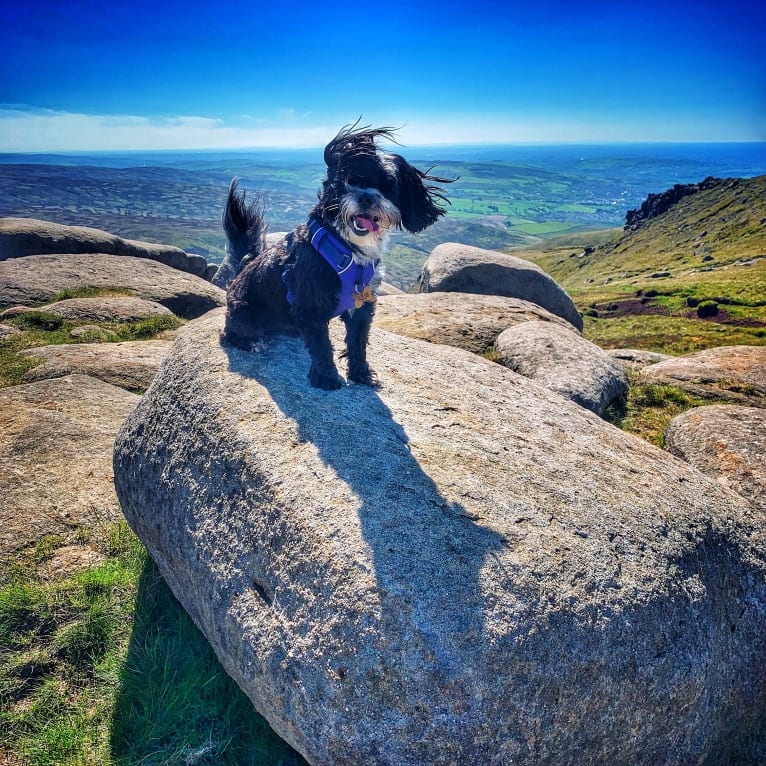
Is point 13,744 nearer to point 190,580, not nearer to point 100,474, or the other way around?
point 190,580

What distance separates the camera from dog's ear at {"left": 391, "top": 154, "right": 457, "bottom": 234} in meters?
5.72

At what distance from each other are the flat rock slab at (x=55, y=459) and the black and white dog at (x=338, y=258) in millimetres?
2550

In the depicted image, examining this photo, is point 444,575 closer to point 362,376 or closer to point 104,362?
point 362,376

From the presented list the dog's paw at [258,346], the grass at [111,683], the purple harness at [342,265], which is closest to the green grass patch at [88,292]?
the dog's paw at [258,346]

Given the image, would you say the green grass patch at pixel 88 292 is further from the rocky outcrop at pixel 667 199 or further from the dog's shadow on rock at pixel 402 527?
the rocky outcrop at pixel 667 199

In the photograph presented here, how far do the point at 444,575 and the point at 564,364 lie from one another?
7.00 meters

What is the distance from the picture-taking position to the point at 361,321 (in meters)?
6.37

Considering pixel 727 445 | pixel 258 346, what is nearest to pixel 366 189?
pixel 258 346

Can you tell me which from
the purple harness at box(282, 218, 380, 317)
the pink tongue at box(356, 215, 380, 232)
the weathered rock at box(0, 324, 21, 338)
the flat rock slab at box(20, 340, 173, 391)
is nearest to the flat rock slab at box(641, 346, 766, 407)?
the purple harness at box(282, 218, 380, 317)

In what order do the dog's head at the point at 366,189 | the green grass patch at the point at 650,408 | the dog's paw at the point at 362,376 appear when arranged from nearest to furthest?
the dog's head at the point at 366,189
the dog's paw at the point at 362,376
the green grass patch at the point at 650,408

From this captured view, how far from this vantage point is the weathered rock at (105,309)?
12.8 metres

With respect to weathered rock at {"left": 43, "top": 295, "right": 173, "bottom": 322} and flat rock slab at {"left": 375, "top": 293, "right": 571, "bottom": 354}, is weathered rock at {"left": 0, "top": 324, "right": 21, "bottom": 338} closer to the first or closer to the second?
weathered rock at {"left": 43, "top": 295, "right": 173, "bottom": 322}

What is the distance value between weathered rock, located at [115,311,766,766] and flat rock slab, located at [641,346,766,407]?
18.2 feet

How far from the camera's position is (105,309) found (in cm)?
1316
